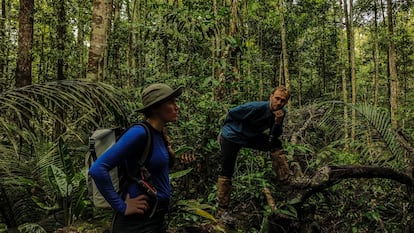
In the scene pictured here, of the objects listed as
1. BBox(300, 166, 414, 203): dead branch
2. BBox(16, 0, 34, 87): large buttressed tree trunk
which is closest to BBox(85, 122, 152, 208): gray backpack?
BBox(300, 166, 414, 203): dead branch

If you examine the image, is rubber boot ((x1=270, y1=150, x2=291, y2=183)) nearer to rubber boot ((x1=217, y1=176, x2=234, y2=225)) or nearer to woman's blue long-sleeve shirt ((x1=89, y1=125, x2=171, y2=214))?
rubber boot ((x1=217, y1=176, x2=234, y2=225))

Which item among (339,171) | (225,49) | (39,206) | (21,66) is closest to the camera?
(339,171)

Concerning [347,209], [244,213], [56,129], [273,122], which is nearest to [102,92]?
[273,122]

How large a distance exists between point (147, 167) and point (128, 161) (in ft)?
0.39

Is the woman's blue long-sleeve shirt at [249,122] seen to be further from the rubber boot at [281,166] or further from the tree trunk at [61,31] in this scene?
the tree trunk at [61,31]

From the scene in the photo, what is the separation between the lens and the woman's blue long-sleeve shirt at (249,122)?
473 centimetres

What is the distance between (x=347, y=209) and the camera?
15.3ft

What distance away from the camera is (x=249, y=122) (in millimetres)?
4902

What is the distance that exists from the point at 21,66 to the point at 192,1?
4105 millimetres

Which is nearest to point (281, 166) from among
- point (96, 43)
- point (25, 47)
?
point (96, 43)

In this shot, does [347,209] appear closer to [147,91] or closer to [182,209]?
[182,209]

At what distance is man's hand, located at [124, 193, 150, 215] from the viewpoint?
2.21m

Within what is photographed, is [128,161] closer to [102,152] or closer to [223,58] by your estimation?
[102,152]

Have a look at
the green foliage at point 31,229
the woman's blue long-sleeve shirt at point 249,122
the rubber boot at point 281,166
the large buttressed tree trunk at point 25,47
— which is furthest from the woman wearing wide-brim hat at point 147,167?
the large buttressed tree trunk at point 25,47
